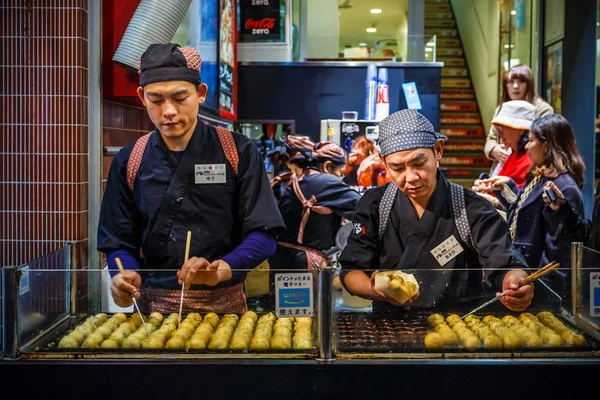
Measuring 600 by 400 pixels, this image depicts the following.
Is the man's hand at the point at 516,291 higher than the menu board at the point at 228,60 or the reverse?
the reverse

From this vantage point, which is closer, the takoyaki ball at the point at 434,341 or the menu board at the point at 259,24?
the takoyaki ball at the point at 434,341

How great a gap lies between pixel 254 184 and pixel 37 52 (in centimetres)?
151

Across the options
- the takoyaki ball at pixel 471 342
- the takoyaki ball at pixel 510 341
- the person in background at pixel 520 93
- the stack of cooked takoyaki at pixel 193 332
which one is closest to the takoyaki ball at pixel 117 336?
the stack of cooked takoyaki at pixel 193 332

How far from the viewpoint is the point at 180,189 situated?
2.82 m

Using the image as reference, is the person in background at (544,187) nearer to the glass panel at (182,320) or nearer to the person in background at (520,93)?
the person in background at (520,93)

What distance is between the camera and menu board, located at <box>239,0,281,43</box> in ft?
27.3

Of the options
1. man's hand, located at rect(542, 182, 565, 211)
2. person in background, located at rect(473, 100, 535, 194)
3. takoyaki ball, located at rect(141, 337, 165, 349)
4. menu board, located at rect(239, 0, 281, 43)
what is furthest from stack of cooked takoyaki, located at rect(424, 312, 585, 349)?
menu board, located at rect(239, 0, 281, 43)

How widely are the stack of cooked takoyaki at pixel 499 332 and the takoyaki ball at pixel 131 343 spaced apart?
2.75ft

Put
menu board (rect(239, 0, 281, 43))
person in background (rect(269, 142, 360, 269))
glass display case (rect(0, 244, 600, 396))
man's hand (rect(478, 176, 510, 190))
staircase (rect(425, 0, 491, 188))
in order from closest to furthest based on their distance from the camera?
1. glass display case (rect(0, 244, 600, 396))
2. man's hand (rect(478, 176, 510, 190))
3. person in background (rect(269, 142, 360, 269))
4. menu board (rect(239, 0, 281, 43))
5. staircase (rect(425, 0, 491, 188))

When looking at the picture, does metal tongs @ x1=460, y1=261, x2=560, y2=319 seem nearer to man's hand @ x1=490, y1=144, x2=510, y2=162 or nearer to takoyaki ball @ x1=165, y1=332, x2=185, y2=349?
takoyaki ball @ x1=165, y1=332, x2=185, y2=349

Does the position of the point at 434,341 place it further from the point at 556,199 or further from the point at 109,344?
the point at 556,199

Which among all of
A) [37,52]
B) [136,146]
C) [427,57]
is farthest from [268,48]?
[136,146]

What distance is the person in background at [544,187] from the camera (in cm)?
479

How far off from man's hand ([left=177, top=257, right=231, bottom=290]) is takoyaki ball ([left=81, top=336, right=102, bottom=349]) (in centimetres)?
30
